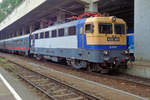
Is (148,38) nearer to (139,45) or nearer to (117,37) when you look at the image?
(139,45)

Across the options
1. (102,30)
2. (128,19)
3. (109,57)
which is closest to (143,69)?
(109,57)

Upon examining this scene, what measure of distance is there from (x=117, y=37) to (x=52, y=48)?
6.37 m

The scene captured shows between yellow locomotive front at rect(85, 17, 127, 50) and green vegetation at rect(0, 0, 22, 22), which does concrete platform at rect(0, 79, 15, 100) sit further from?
green vegetation at rect(0, 0, 22, 22)

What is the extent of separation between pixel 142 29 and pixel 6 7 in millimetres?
73446

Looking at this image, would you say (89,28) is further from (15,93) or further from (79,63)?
(15,93)

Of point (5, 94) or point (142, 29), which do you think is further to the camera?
point (142, 29)

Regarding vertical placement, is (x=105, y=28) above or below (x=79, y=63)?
above

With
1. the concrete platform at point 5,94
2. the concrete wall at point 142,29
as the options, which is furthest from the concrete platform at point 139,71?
the concrete platform at point 5,94

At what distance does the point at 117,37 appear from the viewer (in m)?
11.1

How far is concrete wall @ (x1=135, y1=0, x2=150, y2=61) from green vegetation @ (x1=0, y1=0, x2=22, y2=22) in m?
59.1

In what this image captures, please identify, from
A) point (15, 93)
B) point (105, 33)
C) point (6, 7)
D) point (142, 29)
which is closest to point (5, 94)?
point (15, 93)

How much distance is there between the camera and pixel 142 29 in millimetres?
13695

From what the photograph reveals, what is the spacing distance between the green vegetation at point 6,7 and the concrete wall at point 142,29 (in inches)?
2325

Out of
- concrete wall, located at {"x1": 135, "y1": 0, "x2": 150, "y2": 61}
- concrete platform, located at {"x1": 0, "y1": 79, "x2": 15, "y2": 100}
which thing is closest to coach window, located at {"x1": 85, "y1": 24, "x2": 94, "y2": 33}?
concrete wall, located at {"x1": 135, "y1": 0, "x2": 150, "y2": 61}
